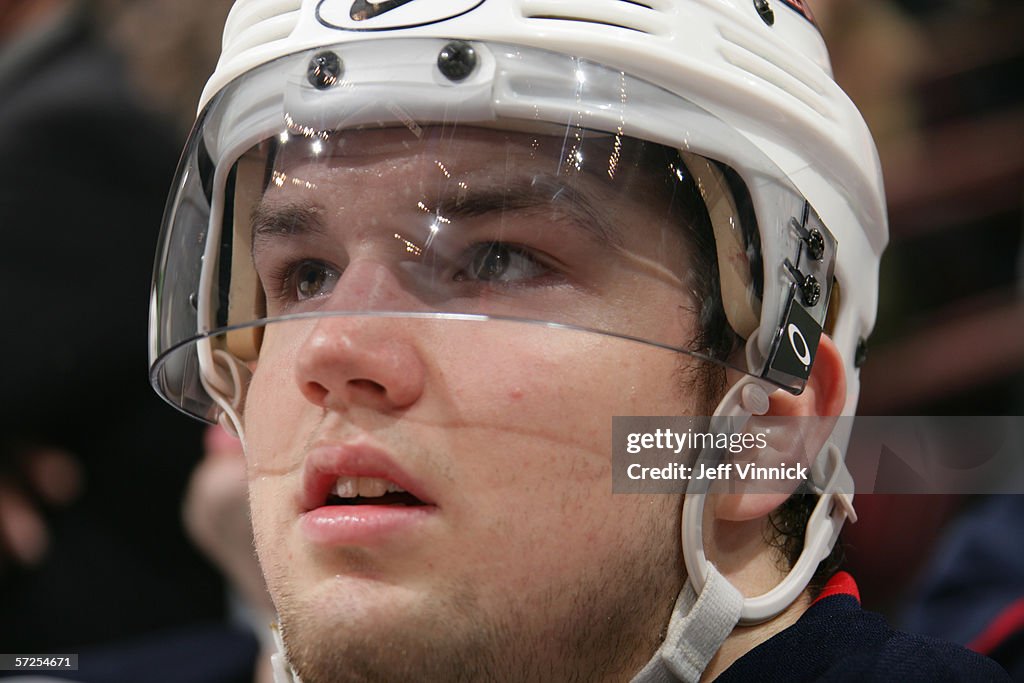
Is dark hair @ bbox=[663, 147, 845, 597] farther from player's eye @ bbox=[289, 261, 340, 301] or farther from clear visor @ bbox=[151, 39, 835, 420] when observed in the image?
player's eye @ bbox=[289, 261, 340, 301]

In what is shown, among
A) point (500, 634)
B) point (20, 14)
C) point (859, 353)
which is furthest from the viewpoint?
point (20, 14)

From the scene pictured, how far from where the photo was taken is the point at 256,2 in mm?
1566

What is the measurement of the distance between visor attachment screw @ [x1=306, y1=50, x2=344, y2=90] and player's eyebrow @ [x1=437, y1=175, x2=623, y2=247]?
192 millimetres

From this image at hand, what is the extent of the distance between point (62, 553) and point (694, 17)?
70.2 inches

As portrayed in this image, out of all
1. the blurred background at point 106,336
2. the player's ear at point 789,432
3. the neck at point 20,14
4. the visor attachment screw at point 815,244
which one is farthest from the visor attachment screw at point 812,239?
the neck at point 20,14

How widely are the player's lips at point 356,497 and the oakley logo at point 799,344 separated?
453mm

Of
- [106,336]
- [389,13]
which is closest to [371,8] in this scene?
[389,13]

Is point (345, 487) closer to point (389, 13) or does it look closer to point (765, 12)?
point (389, 13)

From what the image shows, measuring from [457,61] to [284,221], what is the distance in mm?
278

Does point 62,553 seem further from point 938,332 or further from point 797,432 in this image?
point 938,332

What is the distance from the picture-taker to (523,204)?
4.51 ft

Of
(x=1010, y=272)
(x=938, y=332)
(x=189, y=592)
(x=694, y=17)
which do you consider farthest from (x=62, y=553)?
(x=1010, y=272)

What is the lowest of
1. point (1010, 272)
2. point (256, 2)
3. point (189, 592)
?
point (189, 592)

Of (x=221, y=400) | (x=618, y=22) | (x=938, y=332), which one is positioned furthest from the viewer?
(x=938, y=332)
